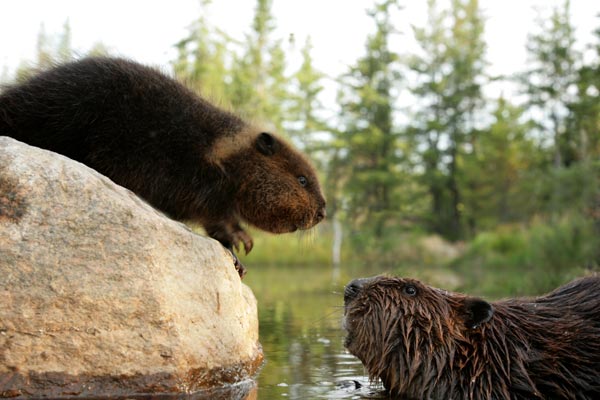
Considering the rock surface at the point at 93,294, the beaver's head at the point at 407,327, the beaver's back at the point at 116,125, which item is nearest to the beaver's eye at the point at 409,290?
the beaver's head at the point at 407,327

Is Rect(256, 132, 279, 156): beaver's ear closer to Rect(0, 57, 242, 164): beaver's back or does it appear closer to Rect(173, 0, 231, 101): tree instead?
Rect(0, 57, 242, 164): beaver's back

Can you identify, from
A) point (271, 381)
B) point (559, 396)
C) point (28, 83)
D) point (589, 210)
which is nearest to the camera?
point (559, 396)

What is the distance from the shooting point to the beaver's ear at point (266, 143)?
535 cm

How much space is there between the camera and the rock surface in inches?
148

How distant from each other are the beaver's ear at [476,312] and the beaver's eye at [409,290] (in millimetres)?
294

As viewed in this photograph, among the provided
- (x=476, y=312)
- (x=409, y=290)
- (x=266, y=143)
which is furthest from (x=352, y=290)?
(x=266, y=143)

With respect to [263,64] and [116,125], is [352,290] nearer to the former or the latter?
[116,125]

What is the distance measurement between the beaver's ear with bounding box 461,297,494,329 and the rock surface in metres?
1.51

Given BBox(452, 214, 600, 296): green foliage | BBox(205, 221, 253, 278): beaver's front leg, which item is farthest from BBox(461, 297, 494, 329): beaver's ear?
BBox(452, 214, 600, 296): green foliage

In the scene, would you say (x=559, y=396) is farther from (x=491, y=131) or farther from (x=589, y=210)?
(x=491, y=131)

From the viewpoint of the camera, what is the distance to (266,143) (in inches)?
212

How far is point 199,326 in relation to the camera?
4.28m

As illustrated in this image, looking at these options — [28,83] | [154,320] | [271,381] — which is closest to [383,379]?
[271,381]

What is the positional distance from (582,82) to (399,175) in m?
12.6
